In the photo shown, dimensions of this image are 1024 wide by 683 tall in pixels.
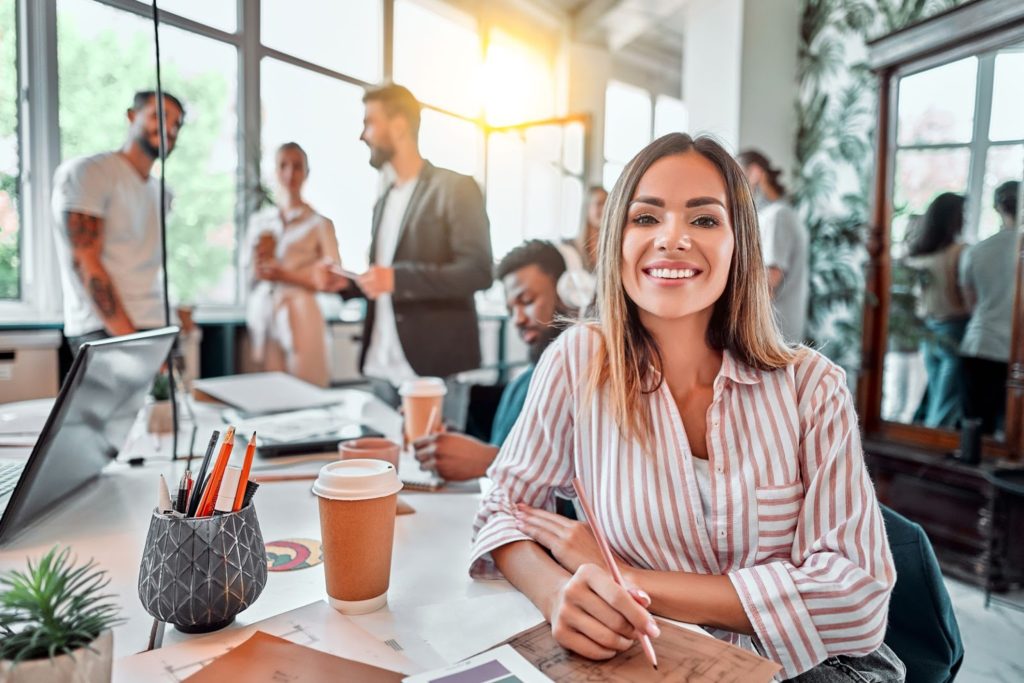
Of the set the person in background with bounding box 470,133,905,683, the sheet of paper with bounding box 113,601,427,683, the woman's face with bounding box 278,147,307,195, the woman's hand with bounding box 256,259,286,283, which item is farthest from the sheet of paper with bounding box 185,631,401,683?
the woman's face with bounding box 278,147,307,195

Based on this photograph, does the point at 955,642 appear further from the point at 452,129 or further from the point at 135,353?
the point at 452,129

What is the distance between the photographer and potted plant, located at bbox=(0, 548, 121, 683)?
1.48 ft

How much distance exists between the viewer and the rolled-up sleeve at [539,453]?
3.19 feet

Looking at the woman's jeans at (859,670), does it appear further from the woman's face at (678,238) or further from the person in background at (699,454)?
the woman's face at (678,238)

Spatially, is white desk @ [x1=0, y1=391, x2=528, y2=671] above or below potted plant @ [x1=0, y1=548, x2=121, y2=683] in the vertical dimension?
below

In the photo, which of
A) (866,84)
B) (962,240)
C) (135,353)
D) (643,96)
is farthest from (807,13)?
(135,353)

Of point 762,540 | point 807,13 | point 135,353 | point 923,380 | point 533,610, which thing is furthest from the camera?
point 807,13

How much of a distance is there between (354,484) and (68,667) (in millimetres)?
289

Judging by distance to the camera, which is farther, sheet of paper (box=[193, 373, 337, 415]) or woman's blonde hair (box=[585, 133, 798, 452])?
sheet of paper (box=[193, 373, 337, 415])

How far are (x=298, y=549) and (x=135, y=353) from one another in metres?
0.41

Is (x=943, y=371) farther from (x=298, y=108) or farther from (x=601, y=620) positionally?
Result: (x=298, y=108)

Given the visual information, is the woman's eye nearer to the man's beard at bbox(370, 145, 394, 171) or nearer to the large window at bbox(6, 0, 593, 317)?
the large window at bbox(6, 0, 593, 317)

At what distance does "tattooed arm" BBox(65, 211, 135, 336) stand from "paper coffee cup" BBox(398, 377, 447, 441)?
689 millimetres

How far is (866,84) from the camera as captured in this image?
3.40 m
